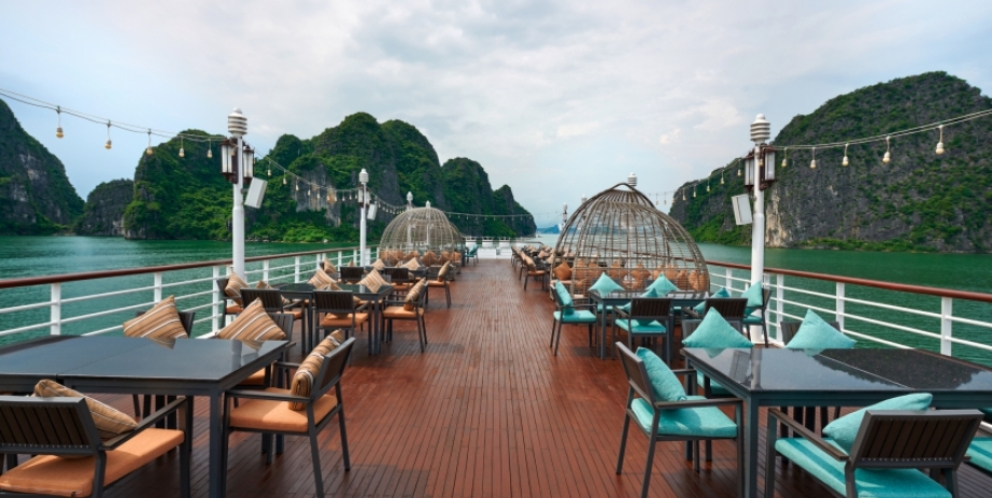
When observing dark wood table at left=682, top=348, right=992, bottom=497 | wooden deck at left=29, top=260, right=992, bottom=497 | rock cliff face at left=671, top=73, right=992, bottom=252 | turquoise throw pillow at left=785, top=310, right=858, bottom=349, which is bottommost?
wooden deck at left=29, top=260, right=992, bottom=497

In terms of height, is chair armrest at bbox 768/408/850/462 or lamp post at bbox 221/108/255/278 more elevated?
lamp post at bbox 221/108/255/278

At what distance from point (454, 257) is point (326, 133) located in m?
58.6

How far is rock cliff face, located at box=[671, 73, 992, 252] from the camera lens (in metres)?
37.6

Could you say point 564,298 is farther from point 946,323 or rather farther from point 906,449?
point 906,449

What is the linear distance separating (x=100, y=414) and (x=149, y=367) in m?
0.48

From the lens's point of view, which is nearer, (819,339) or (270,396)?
(270,396)

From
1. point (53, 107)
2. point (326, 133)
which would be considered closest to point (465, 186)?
point (326, 133)

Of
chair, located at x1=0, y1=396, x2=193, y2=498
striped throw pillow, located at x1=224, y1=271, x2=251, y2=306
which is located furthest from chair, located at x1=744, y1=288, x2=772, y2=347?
striped throw pillow, located at x1=224, y1=271, x2=251, y2=306

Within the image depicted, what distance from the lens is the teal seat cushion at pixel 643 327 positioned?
4383 millimetres

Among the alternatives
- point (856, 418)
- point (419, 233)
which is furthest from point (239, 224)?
point (419, 233)

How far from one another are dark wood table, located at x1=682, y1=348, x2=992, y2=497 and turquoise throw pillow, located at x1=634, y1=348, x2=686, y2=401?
0.66ft

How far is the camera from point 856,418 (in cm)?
161

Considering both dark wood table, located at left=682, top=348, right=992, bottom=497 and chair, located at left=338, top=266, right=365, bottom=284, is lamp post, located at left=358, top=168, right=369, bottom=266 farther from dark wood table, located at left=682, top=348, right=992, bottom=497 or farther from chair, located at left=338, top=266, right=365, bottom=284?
dark wood table, located at left=682, top=348, right=992, bottom=497

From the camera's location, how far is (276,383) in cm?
273
